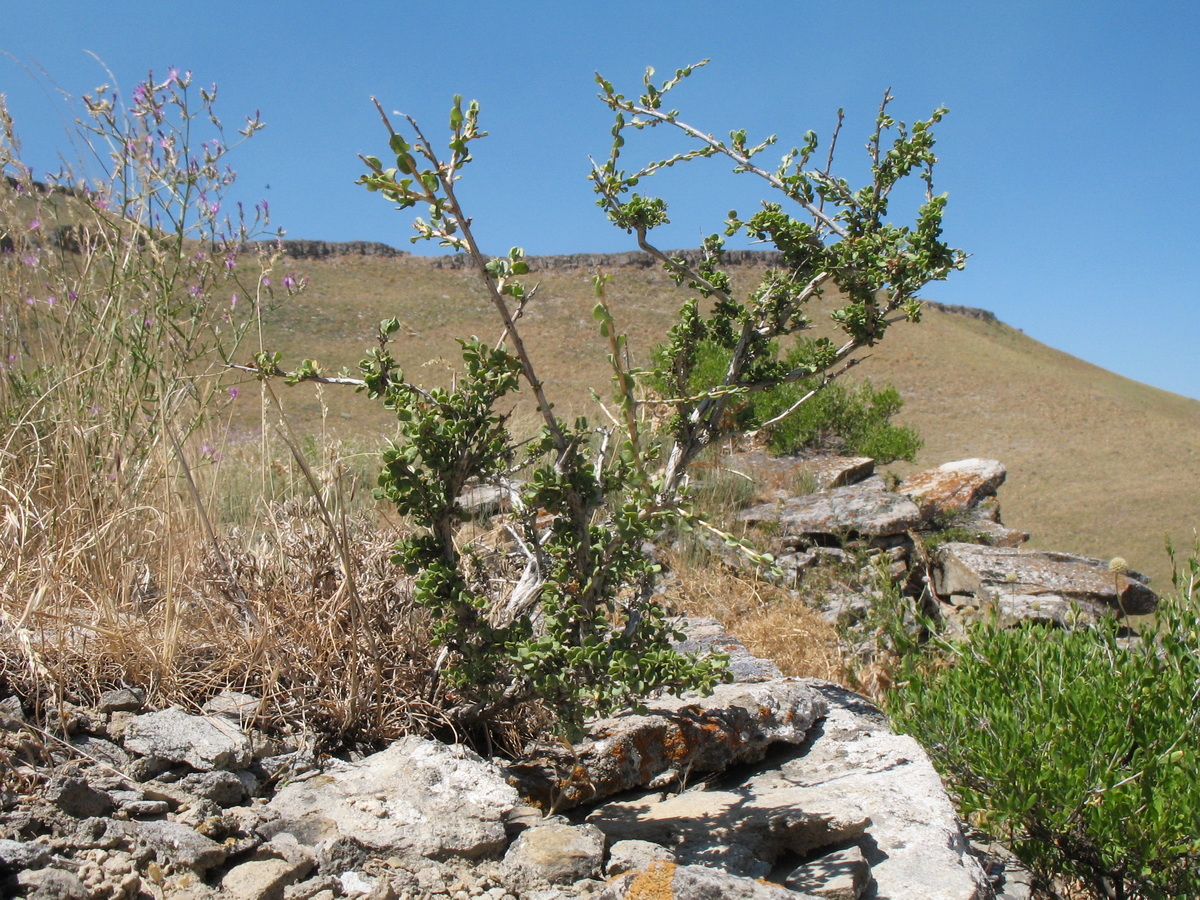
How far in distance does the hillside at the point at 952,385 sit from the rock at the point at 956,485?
8.22ft

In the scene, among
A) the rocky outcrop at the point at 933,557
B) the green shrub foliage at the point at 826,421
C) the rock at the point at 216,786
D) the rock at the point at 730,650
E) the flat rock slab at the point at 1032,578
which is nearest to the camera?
the rock at the point at 216,786

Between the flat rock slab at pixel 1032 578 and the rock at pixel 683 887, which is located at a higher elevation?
the flat rock slab at pixel 1032 578

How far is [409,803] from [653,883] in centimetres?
63

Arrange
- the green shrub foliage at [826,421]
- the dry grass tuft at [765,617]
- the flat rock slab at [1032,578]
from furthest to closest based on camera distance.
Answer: the green shrub foliage at [826,421]
the flat rock slab at [1032,578]
the dry grass tuft at [765,617]

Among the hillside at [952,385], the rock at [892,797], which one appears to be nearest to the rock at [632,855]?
the rock at [892,797]

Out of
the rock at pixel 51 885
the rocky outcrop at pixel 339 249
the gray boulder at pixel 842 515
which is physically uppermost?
the rocky outcrop at pixel 339 249

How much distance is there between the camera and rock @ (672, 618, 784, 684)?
9.77 ft

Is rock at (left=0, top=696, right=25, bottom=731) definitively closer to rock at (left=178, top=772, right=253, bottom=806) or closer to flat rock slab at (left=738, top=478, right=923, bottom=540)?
rock at (left=178, top=772, right=253, bottom=806)

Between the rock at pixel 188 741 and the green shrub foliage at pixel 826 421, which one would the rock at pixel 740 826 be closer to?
the rock at pixel 188 741

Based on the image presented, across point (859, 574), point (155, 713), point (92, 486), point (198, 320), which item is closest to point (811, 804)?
point (155, 713)

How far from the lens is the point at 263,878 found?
162 cm

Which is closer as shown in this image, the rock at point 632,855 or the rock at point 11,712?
the rock at point 632,855

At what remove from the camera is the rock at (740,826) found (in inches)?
76.9

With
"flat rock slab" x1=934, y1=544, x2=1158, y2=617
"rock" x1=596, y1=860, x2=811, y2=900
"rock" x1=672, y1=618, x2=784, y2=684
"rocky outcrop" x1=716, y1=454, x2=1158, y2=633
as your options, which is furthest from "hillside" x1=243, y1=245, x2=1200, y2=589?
"rock" x1=596, y1=860, x2=811, y2=900
